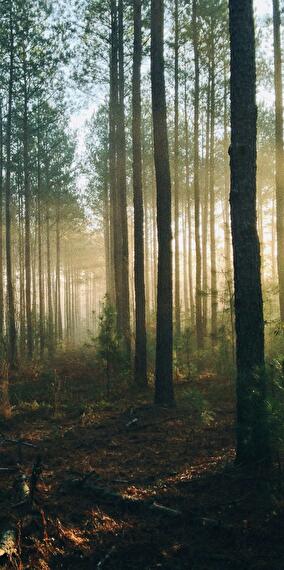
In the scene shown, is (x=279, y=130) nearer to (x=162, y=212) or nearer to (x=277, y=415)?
(x=162, y=212)

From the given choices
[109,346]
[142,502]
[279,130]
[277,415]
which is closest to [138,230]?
[109,346]

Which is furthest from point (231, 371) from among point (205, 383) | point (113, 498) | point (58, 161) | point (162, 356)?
point (58, 161)

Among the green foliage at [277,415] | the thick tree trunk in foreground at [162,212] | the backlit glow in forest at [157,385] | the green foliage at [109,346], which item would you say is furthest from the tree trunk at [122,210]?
the green foliage at [277,415]

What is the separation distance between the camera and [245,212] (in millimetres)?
4941

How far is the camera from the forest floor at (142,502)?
10.9 ft

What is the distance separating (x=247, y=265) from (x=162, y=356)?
393cm

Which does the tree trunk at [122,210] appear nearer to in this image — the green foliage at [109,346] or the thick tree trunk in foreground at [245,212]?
the green foliage at [109,346]

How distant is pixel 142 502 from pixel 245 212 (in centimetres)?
342

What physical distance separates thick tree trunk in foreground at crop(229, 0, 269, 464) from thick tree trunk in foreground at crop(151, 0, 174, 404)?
133 inches

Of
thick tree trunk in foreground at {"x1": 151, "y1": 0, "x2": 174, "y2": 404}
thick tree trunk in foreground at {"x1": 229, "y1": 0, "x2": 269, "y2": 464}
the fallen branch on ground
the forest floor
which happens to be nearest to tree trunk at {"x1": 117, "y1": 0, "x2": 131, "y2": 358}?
thick tree trunk in foreground at {"x1": 151, "y1": 0, "x2": 174, "y2": 404}

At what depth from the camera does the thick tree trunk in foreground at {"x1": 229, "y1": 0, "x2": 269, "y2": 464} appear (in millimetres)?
4902

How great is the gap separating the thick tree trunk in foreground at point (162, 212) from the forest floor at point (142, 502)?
1.21 m

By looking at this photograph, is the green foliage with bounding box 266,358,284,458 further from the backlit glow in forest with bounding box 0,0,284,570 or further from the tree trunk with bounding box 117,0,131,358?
the tree trunk with bounding box 117,0,131,358

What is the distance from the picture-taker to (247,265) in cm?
491
